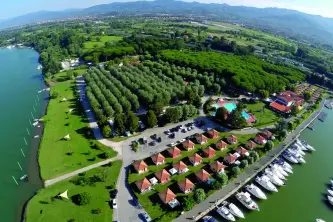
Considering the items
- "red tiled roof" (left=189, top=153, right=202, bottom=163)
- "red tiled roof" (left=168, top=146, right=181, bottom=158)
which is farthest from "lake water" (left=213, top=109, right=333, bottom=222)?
"red tiled roof" (left=168, top=146, right=181, bottom=158)

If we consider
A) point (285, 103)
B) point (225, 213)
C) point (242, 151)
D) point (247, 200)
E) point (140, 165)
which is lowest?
point (285, 103)

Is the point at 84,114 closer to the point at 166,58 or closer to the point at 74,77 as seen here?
the point at 74,77

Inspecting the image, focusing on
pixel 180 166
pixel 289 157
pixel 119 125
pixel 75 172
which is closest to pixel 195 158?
pixel 180 166

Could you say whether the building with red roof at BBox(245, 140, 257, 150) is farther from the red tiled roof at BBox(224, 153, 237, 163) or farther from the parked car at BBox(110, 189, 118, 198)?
the parked car at BBox(110, 189, 118, 198)

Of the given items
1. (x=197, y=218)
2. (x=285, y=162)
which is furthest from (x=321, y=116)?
(x=197, y=218)

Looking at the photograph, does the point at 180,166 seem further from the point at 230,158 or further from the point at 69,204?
the point at 69,204

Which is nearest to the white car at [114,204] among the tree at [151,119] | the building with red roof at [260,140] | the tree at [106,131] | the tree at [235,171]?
the tree at [106,131]

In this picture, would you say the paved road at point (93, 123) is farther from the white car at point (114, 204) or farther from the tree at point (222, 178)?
the tree at point (222, 178)
